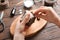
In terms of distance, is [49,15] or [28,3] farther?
[28,3]

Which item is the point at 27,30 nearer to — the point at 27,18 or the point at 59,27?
the point at 27,18

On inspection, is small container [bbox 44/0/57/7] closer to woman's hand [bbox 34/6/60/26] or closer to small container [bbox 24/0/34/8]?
small container [bbox 24/0/34/8]

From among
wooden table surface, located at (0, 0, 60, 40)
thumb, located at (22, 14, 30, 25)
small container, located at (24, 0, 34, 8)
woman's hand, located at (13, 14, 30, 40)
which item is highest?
small container, located at (24, 0, 34, 8)

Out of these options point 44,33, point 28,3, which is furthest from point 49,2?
point 44,33

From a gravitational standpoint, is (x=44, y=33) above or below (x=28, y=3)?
below

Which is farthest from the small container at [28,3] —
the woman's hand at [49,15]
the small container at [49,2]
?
the woman's hand at [49,15]

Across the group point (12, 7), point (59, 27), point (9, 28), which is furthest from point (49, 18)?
point (12, 7)

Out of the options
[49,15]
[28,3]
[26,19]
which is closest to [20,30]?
[26,19]

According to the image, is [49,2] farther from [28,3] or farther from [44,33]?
[44,33]

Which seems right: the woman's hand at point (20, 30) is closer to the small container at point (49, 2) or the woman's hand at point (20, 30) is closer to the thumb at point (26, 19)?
the thumb at point (26, 19)

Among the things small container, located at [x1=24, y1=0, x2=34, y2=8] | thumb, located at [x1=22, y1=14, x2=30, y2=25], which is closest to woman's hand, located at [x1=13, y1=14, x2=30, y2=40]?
thumb, located at [x1=22, y1=14, x2=30, y2=25]

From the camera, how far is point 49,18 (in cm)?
88

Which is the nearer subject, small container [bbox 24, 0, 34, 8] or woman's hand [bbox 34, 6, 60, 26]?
woman's hand [bbox 34, 6, 60, 26]

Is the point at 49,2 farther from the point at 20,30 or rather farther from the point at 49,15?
the point at 20,30
